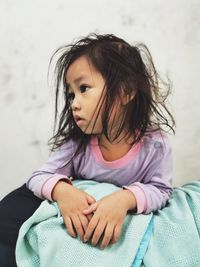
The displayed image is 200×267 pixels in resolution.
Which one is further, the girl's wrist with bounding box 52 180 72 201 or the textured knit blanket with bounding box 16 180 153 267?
the girl's wrist with bounding box 52 180 72 201

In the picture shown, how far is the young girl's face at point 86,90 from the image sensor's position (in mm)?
750

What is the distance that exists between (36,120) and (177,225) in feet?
2.22

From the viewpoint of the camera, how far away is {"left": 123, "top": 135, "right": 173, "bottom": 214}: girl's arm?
0.69m

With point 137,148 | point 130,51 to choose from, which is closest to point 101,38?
point 130,51

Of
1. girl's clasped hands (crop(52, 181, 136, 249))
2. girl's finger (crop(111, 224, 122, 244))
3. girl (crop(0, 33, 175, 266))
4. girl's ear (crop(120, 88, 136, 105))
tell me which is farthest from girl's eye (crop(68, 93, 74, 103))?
girl's finger (crop(111, 224, 122, 244))

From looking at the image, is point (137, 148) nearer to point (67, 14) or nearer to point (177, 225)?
point (177, 225)

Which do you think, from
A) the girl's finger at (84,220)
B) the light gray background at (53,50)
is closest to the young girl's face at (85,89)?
the girl's finger at (84,220)

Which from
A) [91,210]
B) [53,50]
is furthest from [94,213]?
[53,50]

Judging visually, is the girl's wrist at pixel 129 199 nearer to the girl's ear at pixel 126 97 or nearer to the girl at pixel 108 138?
the girl at pixel 108 138

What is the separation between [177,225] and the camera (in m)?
0.65

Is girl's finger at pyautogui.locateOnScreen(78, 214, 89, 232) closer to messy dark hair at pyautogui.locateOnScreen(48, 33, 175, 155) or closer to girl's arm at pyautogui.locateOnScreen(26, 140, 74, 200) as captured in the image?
girl's arm at pyautogui.locateOnScreen(26, 140, 74, 200)

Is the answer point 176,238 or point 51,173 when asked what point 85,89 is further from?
point 176,238

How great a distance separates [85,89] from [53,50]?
0.48 metres

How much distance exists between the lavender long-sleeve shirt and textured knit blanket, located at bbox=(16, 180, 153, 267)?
8 cm
